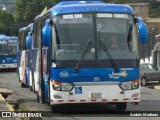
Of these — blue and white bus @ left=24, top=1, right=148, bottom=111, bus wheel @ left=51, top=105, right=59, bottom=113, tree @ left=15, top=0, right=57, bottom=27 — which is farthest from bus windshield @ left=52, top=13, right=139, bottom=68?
tree @ left=15, top=0, right=57, bottom=27

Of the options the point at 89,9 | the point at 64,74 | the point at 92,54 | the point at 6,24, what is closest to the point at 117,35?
the point at 92,54

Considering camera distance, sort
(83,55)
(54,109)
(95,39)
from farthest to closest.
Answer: (54,109) < (95,39) < (83,55)

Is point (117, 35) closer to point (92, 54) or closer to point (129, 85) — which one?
point (92, 54)

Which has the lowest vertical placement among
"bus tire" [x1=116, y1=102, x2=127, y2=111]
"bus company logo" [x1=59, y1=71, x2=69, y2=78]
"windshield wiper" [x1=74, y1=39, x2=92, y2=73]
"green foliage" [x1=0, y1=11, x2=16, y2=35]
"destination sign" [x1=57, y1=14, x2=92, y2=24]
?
"green foliage" [x1=0, y1=11, x2=16, y2=35]

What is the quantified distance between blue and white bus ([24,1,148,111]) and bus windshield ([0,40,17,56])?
33632 millimetres

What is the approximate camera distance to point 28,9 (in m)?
112

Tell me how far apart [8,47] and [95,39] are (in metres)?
34.7

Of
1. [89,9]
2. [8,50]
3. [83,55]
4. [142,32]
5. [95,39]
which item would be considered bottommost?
[8,50]

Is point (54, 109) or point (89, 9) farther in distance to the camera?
point (54, 109)

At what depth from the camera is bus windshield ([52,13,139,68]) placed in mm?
14516

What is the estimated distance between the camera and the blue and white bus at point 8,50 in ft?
158

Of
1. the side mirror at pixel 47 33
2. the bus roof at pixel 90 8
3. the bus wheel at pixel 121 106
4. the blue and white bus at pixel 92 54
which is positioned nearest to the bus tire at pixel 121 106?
the bus wheel at pixel 121 106

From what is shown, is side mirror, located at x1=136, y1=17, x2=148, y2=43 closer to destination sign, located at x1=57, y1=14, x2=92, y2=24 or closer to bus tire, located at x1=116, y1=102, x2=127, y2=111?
destination sign, located at x1=57, y1=14, x2=92, y2=24

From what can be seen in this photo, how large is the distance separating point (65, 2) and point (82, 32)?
2.13 metres
